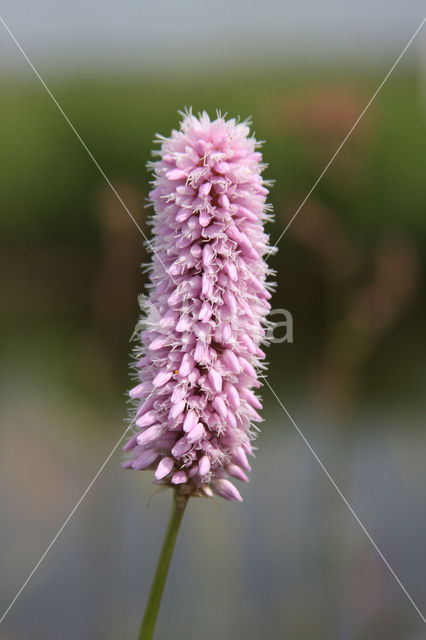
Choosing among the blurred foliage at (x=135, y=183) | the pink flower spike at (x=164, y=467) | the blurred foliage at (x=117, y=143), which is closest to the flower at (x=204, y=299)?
the pink flower spike at (x=164, y=467)

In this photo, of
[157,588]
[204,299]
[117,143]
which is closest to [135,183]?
[117,143]

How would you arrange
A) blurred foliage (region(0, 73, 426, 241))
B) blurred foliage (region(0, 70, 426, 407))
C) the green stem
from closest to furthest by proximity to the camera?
the green stem
blurred foliage (region(0, 70, 426, 407))
blurred foliage (region(0, 73, 426, 241))

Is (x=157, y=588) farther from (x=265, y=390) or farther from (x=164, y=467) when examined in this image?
(x=265, y=390)

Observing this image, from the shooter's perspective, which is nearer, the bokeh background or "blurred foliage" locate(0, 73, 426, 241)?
the bokeh background

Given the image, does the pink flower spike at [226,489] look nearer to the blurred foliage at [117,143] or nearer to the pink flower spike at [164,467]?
the pink flower spike at [164,467]

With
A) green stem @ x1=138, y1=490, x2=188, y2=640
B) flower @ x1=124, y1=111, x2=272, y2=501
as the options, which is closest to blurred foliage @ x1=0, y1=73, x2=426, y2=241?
flower @ x1=124, y1=111, x2=272, y2=501

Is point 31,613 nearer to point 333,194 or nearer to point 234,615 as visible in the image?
point 234,615

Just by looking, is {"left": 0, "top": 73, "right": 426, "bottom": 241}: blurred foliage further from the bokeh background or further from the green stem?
the green stem

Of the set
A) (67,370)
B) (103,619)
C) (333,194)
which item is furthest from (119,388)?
(103,619)
